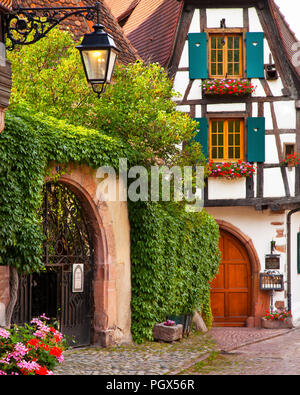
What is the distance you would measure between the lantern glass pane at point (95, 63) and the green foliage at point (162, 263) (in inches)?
185

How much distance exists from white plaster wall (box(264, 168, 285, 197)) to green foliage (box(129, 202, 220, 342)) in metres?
3.82

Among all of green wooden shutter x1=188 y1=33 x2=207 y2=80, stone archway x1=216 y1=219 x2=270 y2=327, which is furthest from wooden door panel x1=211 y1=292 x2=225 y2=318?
green wooden shutter x1=188 y1=33 x2=207 y2=80

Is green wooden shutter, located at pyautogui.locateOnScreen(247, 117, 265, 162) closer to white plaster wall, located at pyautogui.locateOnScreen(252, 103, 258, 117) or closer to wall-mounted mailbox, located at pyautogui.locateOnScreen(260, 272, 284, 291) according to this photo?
white plaster wall, located at pyautogui.locateOnScreen(252, 103, 258, 117)

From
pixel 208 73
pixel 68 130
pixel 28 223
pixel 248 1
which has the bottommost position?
pixel 28 223

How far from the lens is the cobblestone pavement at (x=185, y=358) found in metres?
9.29

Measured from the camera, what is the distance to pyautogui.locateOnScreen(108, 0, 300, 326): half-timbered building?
56.6 feet

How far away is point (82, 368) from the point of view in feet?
30.0

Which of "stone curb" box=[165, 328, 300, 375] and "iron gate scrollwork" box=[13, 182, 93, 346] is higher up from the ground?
"iron gate scrollwork" box=[13, 182, 93, 346]

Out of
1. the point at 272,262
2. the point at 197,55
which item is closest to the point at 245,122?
the point at 197,55

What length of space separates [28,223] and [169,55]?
9.36 metres

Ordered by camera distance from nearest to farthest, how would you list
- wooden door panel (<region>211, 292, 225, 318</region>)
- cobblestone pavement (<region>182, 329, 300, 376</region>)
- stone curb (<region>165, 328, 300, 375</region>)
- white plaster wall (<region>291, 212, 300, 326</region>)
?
stone curb (<region>165, 328, 300, 375</region>) → cobblestone pavement (<region>182, 329, 300, 376</region>) → wooden door panel (<region>211, 292, 225, 318</region>) → white plaster wall (<region>291, 212, 300, 326</region>)

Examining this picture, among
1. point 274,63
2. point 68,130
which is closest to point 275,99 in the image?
point 274,63

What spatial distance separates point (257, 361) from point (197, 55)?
894 cm
